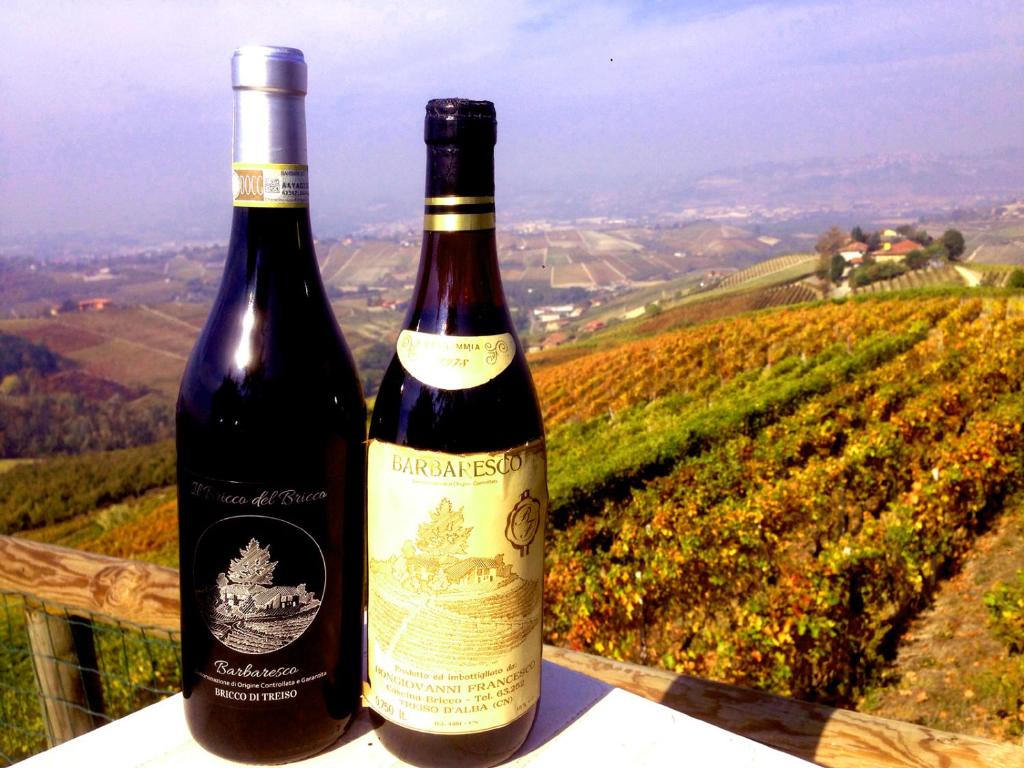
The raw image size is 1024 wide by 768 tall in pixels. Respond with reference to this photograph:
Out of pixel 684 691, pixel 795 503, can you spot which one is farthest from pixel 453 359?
pixel 795 503

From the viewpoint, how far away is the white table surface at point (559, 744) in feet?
4.41

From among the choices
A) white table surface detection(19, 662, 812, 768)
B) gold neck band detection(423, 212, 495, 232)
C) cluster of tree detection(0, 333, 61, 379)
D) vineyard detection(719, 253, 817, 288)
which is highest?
gold neck band detection(423, 212, 495, 232)

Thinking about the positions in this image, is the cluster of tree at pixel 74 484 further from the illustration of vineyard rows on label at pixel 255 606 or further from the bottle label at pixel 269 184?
the bottle label at pixel 269 184

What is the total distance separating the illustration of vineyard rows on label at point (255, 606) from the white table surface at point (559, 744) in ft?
0.83

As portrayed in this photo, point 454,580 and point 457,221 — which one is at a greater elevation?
point 457,221

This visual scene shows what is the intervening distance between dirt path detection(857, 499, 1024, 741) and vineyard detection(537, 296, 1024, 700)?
171mm

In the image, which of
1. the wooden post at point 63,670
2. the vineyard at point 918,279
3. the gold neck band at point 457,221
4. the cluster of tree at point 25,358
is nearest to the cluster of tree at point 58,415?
the cluster of tree at point 25,358

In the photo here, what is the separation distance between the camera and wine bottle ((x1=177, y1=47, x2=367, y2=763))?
1.21 meters

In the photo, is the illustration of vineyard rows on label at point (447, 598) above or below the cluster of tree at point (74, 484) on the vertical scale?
above

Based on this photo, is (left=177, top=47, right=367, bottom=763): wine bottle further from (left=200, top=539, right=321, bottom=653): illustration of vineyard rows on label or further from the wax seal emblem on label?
the wax seal emblem on label

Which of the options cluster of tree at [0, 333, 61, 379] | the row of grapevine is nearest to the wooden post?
the row of grapevine

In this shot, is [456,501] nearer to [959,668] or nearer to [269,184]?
[269,184]

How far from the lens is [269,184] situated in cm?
116

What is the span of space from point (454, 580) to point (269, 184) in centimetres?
63
